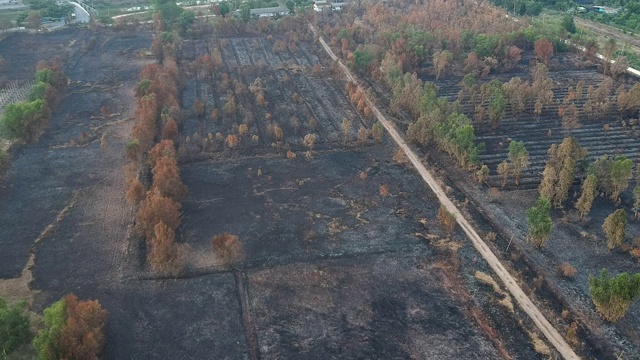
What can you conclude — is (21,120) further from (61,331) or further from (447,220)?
(447,220)

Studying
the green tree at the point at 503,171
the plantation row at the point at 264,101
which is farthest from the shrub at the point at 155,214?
the green tree at the point at 503,171

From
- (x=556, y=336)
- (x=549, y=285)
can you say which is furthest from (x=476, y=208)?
(x=556, y=336)

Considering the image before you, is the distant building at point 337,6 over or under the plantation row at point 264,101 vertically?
over

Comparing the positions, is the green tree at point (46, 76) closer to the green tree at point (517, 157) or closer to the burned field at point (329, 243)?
the burned field at point (329, 243)

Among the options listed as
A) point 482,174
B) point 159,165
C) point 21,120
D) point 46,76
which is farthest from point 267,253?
point 46,76

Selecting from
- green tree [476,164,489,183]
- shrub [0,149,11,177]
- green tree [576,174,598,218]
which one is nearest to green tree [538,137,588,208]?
green tree [576,174,598,218]

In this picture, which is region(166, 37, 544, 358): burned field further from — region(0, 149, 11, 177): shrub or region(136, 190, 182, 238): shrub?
region(0, 149, 11, 177): shrub
